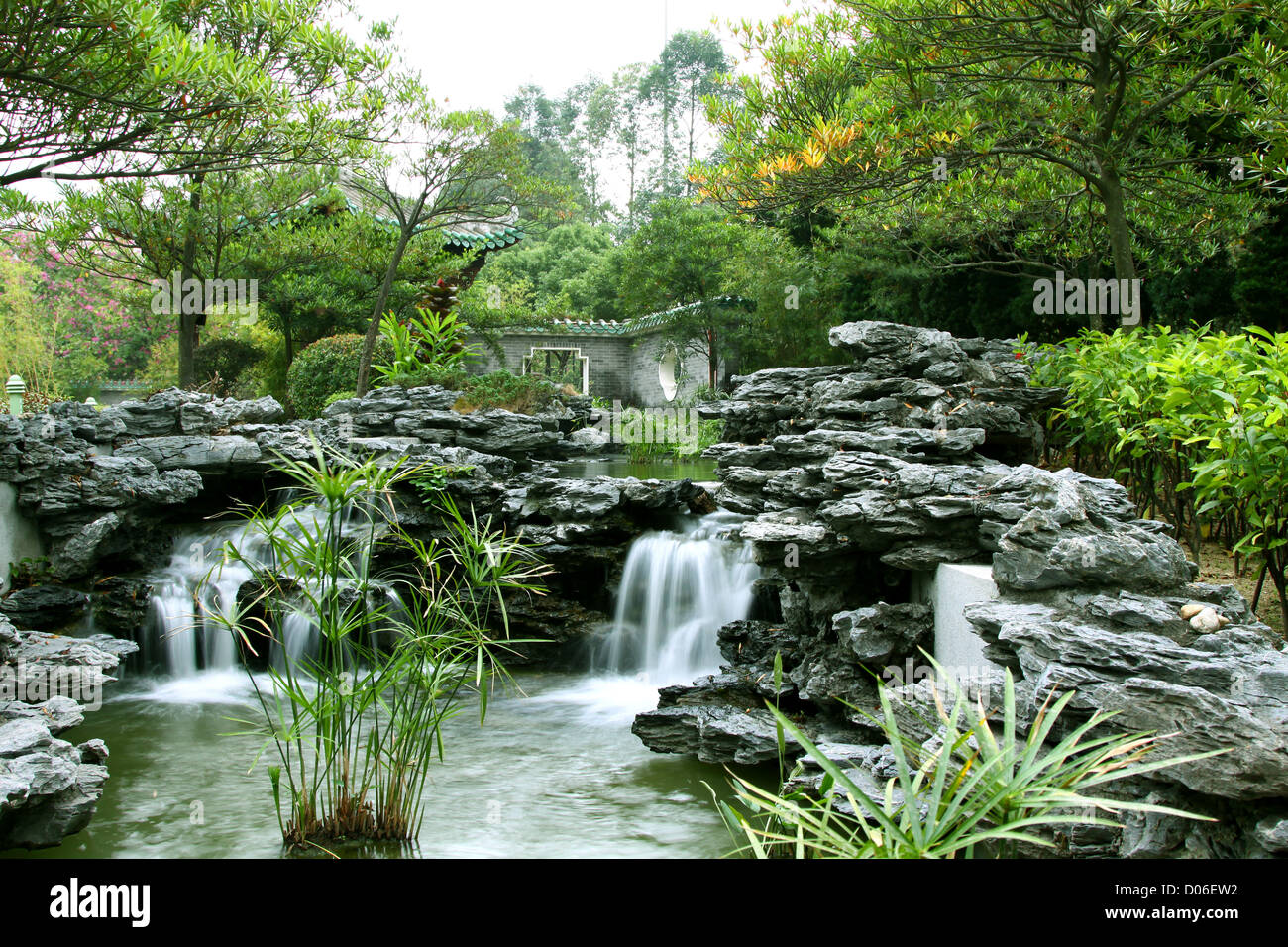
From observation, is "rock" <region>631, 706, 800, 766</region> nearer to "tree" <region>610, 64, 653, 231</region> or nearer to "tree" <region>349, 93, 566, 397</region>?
"tree" <region>349, 93, 566, 397</region>

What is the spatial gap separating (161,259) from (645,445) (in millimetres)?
7111

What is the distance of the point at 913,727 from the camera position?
11.1 feet

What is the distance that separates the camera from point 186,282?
10781 millimetres

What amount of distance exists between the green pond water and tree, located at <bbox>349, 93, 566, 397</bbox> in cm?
679

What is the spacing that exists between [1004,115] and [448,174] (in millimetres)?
7558

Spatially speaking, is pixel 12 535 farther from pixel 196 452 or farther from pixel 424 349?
pixel 424 349

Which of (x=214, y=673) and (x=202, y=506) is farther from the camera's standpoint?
(x=202, y=506)

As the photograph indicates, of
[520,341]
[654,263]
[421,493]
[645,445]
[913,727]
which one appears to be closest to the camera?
[913,727]

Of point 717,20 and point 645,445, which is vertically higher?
point 717,20

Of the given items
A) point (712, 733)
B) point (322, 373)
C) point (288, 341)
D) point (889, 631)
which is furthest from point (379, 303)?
point (889, 631)

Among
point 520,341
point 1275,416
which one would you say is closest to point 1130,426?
point 1275,416

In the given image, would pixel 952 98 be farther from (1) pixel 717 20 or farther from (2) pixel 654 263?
(2) pixel 654 263

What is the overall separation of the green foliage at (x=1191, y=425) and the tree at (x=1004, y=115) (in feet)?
3.79

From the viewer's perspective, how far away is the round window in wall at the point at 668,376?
19.6m
